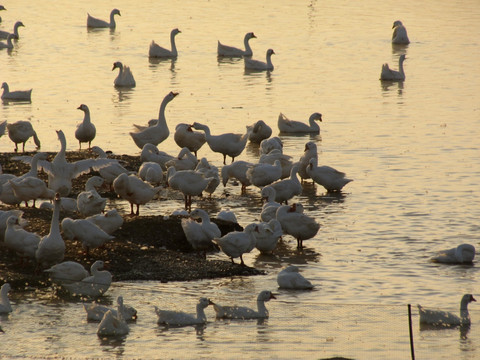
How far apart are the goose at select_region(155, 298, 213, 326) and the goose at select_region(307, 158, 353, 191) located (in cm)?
759

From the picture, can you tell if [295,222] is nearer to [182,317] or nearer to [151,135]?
[182,317]

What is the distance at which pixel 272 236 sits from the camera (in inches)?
595

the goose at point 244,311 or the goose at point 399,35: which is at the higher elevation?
the goose at point 399,35

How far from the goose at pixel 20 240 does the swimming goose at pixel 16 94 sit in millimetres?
14657

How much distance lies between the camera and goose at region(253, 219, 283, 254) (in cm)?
1503

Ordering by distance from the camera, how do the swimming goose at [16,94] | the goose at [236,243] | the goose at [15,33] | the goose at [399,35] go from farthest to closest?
1. the goose at [15,33]
2. the goose at [399,35]
3. the swimming goose at [16,94]
4. the goose at [236,243]

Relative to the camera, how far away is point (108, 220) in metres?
14.7

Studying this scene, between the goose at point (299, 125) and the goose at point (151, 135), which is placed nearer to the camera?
the goose at point (151, 135)

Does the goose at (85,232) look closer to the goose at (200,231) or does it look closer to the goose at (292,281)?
the goose at (200,231)

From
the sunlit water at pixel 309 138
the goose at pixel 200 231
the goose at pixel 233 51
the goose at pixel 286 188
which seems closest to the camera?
the sunlit water at pixel 309 138

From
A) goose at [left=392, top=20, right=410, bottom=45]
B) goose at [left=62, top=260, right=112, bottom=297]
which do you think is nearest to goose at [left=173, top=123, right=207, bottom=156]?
goose at [left=62, top=260, right=112, bottom=297]

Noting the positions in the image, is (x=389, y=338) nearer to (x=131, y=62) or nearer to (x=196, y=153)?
(x=196, y=153)

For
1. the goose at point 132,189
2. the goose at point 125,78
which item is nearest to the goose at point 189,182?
the goose at point 132,189

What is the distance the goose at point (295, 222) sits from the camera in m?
15.5
